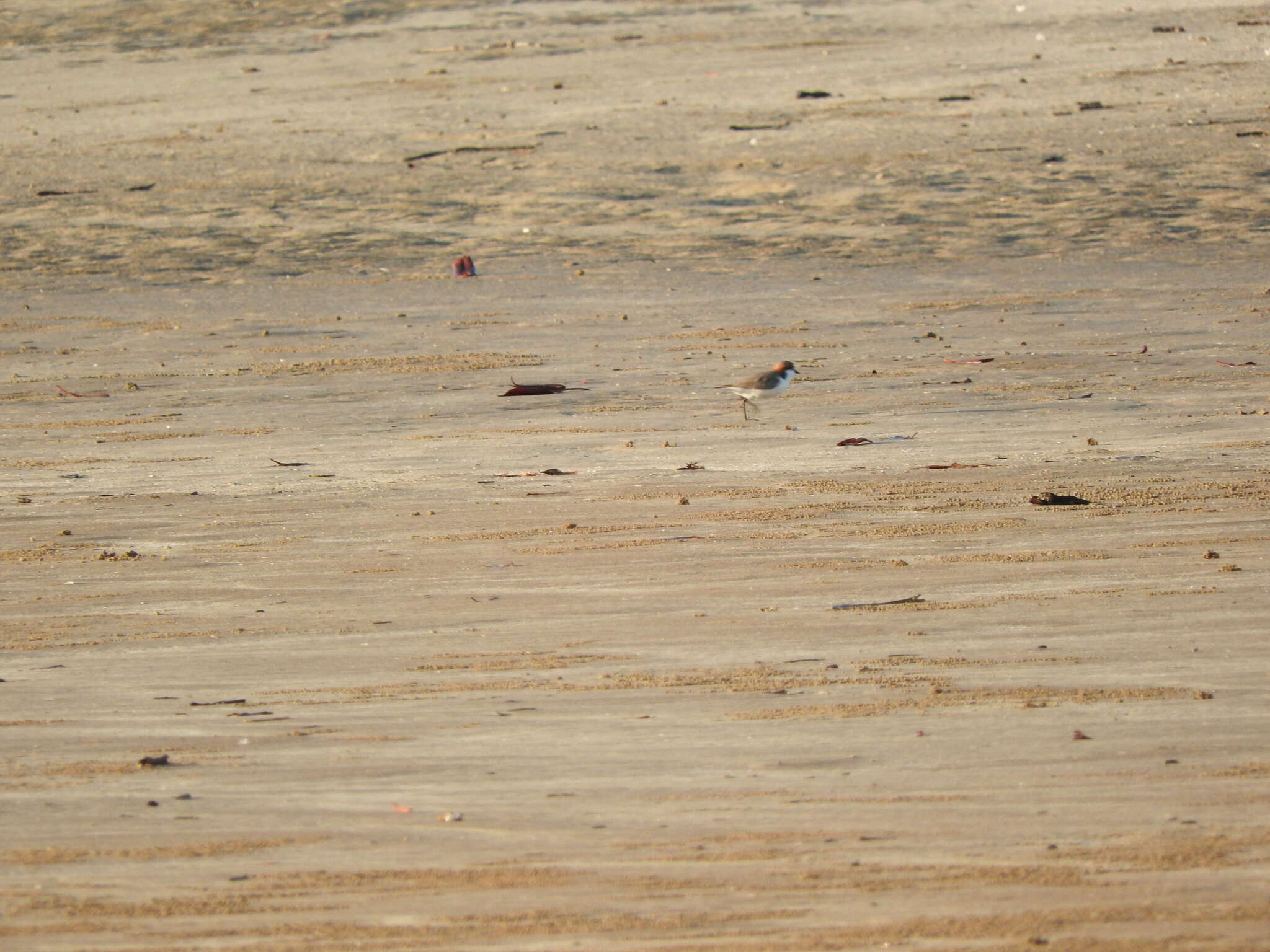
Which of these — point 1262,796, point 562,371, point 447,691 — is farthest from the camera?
point 562,371

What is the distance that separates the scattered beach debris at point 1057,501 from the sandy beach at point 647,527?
0.08ft

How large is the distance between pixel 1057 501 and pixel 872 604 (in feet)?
4.79

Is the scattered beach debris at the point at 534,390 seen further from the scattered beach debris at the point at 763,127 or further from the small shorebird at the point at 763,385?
the scattered beach debris at the point at 763,127

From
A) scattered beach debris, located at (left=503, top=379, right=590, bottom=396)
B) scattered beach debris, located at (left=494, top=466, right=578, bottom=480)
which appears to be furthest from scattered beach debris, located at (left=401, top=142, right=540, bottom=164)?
scattered beach debris, located at (left=494, top=466, right=578, bottom=480)

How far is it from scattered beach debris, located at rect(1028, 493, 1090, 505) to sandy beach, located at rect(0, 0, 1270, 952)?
0.02m

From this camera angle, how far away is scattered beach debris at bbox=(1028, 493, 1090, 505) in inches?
266

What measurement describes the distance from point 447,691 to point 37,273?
9.16 m

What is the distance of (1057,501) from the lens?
675 cm

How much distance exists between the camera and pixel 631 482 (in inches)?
290

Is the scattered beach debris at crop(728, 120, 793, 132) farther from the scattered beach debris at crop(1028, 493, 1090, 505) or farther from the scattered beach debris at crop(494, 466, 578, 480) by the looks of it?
the scattered beach debris at crop(1028, 493, 1090, 505)

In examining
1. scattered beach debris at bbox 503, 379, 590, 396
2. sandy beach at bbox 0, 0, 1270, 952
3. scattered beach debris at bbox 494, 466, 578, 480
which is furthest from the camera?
scattered beach debris at bbox 503, 379, 590, 396

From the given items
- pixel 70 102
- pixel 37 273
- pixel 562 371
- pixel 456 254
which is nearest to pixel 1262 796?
pixel 562 371

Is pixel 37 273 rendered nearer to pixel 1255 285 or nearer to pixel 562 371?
pixel 562 371

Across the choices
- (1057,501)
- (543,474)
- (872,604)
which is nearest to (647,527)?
(543,474)
